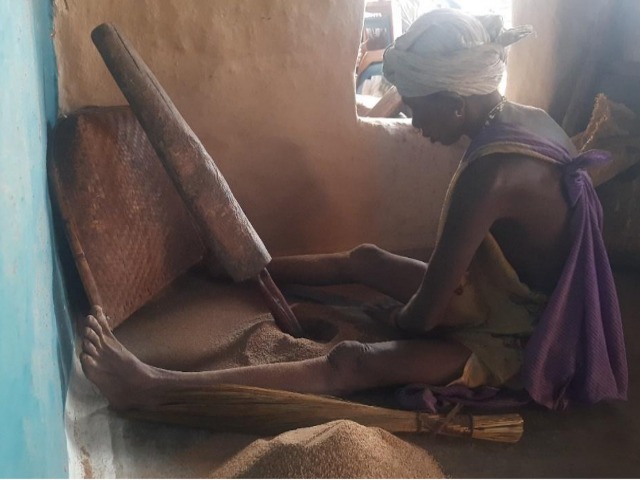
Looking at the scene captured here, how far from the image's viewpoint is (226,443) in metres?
1.62

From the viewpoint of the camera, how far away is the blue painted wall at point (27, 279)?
953 millimetres

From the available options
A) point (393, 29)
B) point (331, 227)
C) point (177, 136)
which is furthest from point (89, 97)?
point (393, 29)

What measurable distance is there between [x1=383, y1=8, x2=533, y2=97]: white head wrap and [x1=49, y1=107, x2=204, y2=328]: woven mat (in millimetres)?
764

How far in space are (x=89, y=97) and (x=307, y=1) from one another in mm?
711

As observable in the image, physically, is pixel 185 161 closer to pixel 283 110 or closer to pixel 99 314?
pixel 99 314

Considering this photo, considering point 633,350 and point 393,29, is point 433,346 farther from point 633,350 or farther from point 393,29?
point 393,29

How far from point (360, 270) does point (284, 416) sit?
62 cm

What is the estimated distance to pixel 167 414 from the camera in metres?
1.64

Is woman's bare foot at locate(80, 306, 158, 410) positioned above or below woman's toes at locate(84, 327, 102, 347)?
below

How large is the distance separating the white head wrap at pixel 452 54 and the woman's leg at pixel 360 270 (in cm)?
57

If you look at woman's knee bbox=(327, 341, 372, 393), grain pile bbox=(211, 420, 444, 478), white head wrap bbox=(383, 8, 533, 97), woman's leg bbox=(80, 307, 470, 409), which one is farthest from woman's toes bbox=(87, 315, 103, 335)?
white head wrap bbox=(383, 8, 533, 97)

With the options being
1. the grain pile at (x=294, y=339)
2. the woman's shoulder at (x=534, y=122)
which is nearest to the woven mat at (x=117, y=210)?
the grain pile at (x=294, y=339)

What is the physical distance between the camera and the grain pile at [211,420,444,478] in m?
1.35

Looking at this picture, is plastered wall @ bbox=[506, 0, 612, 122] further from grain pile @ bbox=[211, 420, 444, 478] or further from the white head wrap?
grain pile @ bbox=[211, 420, 444, 478]
